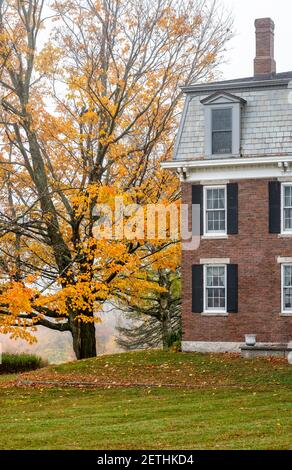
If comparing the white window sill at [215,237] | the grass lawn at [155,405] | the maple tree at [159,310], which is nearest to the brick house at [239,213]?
the white window sill at [215,237]

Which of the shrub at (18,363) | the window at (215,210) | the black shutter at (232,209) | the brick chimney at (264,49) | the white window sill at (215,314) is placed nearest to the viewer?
the white window sill at (215,314)

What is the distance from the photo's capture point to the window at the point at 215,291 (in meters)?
32.7

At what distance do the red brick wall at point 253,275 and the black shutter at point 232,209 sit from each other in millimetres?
142

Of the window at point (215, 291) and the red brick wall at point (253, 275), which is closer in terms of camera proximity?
the red brick wall at point (253, 275)

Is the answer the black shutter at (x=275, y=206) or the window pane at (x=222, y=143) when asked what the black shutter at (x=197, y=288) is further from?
the window pane at (x=222, y=143)

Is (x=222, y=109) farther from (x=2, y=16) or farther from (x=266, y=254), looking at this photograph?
(x=2, y=16)

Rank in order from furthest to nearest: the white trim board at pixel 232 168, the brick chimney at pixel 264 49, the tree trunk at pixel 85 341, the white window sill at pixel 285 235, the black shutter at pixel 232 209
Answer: the tree trunk at pixel 85 341
the brick chimney at pixel 264 49
the black shutter at pixel 232 209
the white window sill at pixel 285 235
the white trim board at pixel 232 168

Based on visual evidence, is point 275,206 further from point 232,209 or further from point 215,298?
point 215,298

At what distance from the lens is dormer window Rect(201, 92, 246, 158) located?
108ft

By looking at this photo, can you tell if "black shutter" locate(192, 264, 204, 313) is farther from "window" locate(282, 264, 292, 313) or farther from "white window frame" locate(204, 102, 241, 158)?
"white window frame" locate(204, 102, 241, 158)

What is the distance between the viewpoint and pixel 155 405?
2180 centimetres

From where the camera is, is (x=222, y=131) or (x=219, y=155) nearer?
(x=219, y=155)

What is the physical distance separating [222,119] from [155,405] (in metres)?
14.1

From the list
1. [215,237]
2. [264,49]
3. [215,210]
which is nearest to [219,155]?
[215,210]
